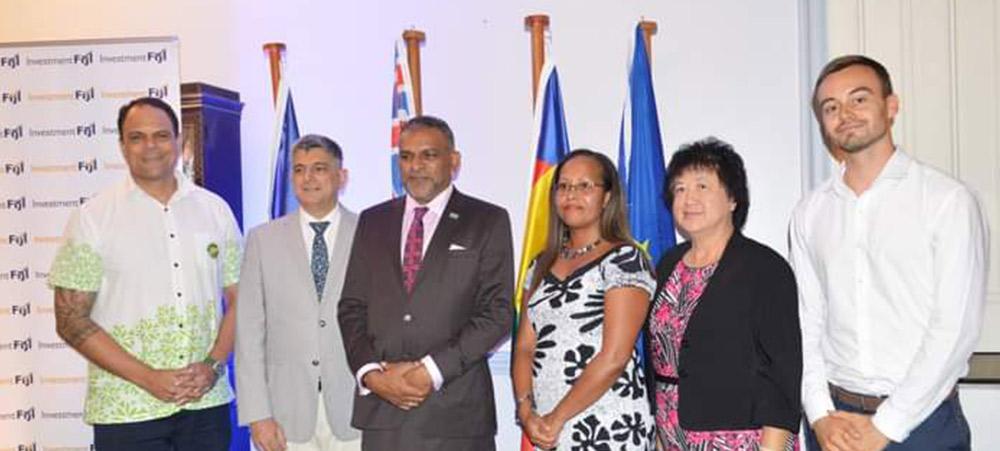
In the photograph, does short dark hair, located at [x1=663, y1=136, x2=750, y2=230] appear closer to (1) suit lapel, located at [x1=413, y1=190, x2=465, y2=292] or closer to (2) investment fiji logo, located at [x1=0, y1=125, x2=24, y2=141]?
(1) suit lapel, located at [x1=413, y1=190, x2=465, y2=292]

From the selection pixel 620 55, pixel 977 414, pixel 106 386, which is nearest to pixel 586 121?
pixel 620 55

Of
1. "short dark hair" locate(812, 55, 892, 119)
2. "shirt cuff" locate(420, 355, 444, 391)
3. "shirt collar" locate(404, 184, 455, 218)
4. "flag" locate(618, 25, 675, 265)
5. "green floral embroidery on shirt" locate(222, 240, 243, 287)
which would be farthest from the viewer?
"flag" locate(618, 25, 675, 265)

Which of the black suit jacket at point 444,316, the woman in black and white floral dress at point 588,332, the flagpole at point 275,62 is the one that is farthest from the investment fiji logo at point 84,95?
the woman in black and white floral dress at point 588,332

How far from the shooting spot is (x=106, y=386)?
3072 mm

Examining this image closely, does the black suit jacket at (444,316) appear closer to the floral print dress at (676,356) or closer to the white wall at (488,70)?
the floral print dress at (676,356)

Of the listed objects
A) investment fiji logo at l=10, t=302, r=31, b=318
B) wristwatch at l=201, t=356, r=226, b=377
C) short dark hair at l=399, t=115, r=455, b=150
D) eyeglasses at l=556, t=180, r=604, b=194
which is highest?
short dark hair at l=399, t=115, r=455, b=150

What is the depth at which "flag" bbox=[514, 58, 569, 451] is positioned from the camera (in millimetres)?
3840

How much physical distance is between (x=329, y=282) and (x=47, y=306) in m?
1.41

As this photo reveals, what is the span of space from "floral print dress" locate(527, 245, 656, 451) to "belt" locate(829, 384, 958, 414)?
551 millimetres

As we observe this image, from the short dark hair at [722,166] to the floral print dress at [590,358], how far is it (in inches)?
11.6

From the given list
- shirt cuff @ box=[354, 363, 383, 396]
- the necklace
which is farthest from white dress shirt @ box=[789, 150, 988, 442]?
shirt cuff @ box=[354, 363, 383, 396]

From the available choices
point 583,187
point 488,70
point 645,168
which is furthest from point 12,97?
point 645,168

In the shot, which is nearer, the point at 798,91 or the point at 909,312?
the point at 909,312

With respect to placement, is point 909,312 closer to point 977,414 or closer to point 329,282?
point 977,414
